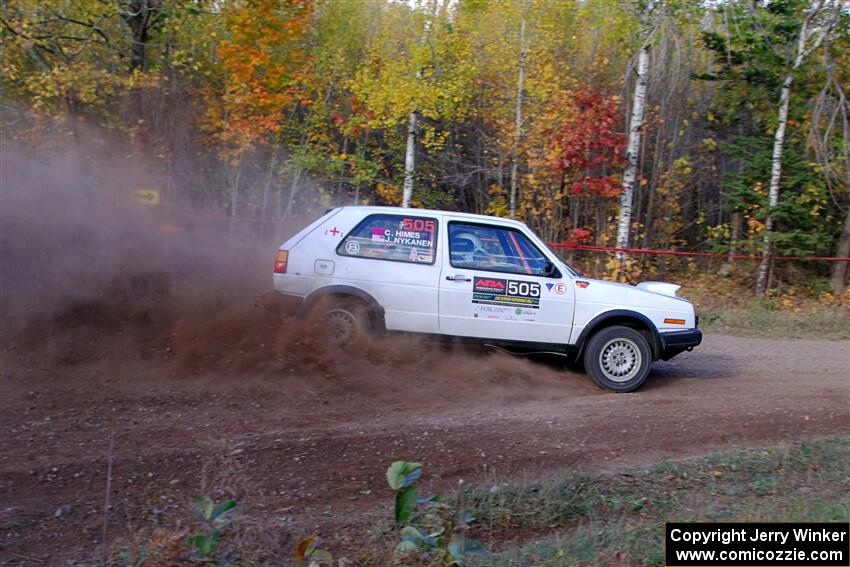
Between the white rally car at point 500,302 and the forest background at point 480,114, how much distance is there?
7.51m

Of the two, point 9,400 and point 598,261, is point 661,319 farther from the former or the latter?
point 598,261

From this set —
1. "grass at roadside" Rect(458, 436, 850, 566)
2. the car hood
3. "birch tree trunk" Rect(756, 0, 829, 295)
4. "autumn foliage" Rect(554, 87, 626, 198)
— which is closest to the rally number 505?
the car hood

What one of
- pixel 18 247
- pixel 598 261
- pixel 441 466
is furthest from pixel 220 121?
pixel 441 466

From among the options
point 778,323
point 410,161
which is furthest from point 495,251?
point 410,161

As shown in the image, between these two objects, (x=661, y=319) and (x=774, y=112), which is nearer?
(x=661, y=319)

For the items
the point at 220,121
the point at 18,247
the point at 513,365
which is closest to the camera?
the point at 513,365

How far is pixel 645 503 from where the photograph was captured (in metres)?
5.51

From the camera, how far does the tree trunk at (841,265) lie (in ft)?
54.9

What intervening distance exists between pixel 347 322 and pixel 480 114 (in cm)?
1133

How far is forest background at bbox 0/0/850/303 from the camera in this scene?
16.4 metres

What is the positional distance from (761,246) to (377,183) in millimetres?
8927

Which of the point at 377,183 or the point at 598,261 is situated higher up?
the point at 377,183

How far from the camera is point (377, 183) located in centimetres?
1905

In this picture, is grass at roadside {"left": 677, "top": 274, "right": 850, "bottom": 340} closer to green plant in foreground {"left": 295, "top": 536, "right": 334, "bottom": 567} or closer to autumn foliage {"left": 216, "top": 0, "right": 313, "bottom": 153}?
green plant in foreground {"left": 295, "top": 536, "right": 334, "bottom": 567}
